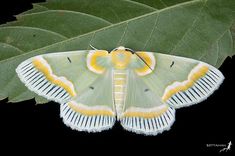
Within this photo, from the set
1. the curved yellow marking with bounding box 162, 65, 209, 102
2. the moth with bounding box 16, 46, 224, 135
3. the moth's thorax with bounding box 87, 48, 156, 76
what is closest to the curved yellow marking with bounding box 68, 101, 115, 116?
the moth with bounding box 16, 46, 224, 135

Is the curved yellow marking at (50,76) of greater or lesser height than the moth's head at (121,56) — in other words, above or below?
below

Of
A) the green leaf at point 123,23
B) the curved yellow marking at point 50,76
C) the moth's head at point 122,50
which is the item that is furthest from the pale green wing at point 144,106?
the curved yellow marking at point 50,76

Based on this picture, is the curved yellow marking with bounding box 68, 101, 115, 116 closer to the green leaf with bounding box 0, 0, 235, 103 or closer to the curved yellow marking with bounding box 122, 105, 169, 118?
the curved yellow marking with bounding box 122, 105, 169, 118

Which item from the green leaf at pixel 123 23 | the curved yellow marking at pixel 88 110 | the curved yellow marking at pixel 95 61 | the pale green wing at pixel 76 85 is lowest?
the curved yellow marking at pixel 88 110

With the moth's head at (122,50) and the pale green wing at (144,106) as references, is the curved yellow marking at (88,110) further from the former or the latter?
the moth's head at (122,50)
